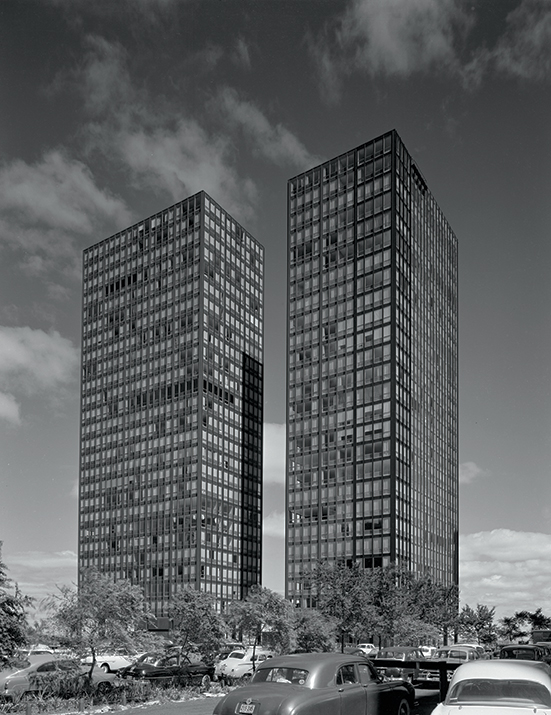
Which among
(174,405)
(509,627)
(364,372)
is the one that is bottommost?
(509,627)

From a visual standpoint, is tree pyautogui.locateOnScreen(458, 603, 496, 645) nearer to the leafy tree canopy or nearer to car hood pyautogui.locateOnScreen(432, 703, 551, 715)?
the leafy tree canopy

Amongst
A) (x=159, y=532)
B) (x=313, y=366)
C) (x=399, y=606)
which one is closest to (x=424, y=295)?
(x=313, y=366)

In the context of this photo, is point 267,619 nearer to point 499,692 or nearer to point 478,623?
point 499,692

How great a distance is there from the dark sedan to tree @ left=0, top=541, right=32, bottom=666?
9.87 metres

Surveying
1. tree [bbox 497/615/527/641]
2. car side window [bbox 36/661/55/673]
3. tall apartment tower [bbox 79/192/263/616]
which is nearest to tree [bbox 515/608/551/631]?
tree [bbox 497/615/527/641]

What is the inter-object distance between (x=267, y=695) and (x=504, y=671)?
13.0 feet

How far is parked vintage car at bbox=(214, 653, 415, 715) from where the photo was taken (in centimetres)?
1334

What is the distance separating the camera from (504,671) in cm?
1311

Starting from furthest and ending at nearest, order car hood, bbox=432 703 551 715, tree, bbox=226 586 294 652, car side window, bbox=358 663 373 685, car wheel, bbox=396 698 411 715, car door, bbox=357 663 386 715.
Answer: tree, bbox=226 586 294 652 < car wheel, bbox=396 698 411 715 < car side window, bbox=358 663 373 685 < car door, bbox=357 663 386 715 < car hood, bbox=432 703 551 715

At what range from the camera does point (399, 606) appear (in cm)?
6850

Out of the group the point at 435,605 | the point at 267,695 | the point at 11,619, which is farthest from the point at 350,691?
the point at 435,605

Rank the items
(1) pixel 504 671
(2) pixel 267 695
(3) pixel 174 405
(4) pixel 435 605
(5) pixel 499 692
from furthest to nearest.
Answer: (3) pixel 174 405 → (4) pixel 435 605 → (2) pixel 267 695 → (1) pixel 504 671 → (5) pixel 499 692

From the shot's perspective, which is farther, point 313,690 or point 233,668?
point 233,668

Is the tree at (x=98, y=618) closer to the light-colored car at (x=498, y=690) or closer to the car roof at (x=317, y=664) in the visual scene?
the car roof at (x=317, y=664)
